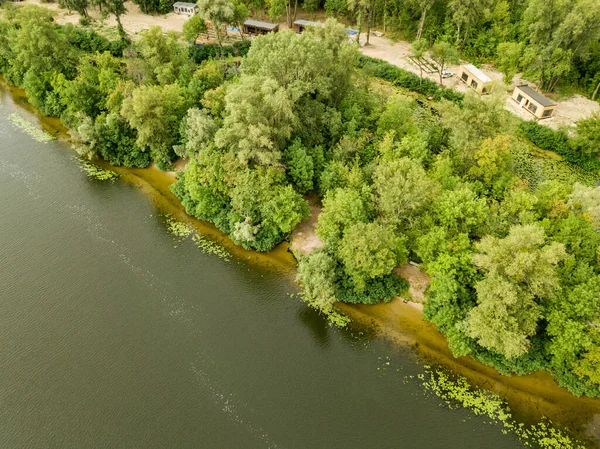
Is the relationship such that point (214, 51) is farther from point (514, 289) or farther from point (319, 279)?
point (514, 289)

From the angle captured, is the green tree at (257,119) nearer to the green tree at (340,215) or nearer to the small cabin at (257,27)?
the green tree at (340,215)

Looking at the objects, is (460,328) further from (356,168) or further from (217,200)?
(217,200)

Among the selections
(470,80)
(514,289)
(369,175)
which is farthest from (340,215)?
(470,80)

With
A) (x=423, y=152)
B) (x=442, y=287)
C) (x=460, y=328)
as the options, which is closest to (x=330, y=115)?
(x=423, y=152)

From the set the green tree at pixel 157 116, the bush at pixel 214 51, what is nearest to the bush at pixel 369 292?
the green tree at pixel 157 116

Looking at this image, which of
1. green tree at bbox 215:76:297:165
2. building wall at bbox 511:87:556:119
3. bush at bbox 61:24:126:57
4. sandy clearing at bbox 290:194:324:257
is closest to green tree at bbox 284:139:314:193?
green tree at bbox 215:76:297:165

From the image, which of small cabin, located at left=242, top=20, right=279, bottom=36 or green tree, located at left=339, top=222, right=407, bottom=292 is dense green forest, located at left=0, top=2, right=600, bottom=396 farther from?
small cabin, located at left=242, top=20, right=279, bottom=36
